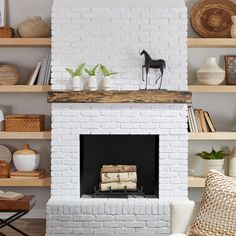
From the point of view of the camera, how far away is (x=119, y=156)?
19.3ft

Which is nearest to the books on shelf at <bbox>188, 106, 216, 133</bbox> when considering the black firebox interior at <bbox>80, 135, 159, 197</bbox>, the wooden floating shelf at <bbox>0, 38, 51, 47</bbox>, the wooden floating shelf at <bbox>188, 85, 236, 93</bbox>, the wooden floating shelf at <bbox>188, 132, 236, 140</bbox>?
the wooden floating shelf at <bbox>188, 132, 236, 140</bbox>

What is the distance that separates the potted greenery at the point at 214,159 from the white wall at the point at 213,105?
7.3 inches

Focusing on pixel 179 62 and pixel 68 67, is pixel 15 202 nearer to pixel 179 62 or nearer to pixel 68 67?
pixel 68 67

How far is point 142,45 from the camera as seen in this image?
18.6ft

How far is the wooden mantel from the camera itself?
5539mm

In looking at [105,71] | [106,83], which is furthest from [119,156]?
[105,71]

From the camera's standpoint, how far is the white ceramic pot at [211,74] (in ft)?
19.0

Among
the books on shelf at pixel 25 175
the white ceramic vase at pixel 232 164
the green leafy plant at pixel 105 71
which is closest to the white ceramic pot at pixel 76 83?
the green leafy plant at pixel 105 71

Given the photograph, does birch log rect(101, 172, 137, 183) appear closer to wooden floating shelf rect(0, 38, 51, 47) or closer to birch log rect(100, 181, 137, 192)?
birch log rect(100, 181, 137, 192)

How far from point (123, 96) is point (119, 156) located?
2.21 feet

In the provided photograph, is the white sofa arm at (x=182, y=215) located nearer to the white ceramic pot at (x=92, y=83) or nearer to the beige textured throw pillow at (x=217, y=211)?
the beige textured throw pillow at (x=217, y=211)

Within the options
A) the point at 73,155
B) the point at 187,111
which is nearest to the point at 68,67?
the point at 73,155

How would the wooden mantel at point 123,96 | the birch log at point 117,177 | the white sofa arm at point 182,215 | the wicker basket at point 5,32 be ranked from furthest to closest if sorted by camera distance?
the wicker basket at point 5,32
the birch log at point 117,177
the wooden mantel at point 123,96
the white sofa arm at point 182,215

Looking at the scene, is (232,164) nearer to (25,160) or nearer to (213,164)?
(213,164)
